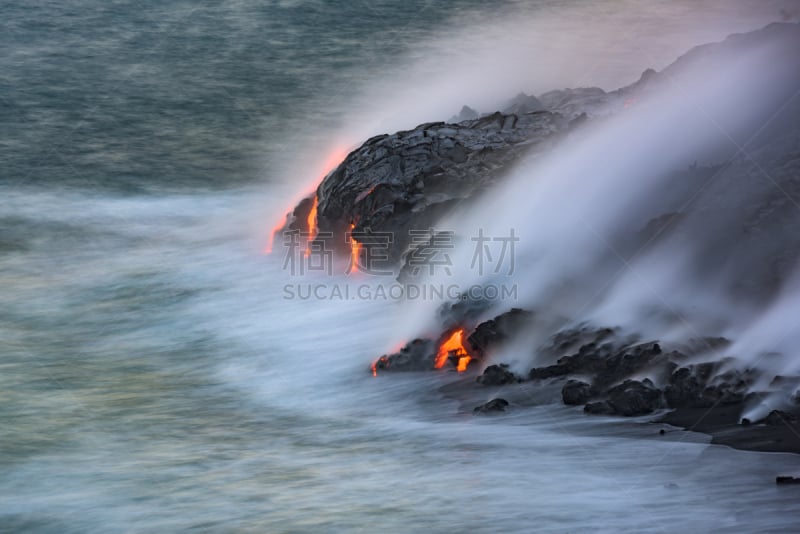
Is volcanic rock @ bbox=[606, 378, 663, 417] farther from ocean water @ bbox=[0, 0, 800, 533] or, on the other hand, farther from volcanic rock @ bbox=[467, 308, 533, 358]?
volcanic rock @ bbox=[467, 308, 533, 358]

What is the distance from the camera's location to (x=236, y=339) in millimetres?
20609

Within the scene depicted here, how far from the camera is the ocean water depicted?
46.4ft

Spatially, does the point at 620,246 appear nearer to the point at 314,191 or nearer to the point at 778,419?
the point at 778,419

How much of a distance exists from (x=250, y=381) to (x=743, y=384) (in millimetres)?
6581

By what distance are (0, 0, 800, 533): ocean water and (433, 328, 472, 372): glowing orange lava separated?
1.28 ft

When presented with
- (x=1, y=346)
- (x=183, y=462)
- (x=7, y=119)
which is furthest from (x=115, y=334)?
(x=7, y=119)

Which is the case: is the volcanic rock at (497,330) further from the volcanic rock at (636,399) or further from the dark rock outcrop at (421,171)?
the dark rock outcrop at (421,171)

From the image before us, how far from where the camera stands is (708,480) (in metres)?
13.9

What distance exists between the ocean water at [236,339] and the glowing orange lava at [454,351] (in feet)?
1.28

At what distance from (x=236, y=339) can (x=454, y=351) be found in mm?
3887

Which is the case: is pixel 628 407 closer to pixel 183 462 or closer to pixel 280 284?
pixel 183 462

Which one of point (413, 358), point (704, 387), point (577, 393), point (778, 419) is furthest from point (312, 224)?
point (778, 419)

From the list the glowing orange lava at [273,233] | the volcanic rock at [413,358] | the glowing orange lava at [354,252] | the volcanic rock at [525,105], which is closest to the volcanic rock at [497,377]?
the volcanic rock at [413,358]

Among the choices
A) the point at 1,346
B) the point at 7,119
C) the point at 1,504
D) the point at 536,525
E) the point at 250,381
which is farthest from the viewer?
the point at 7,119
